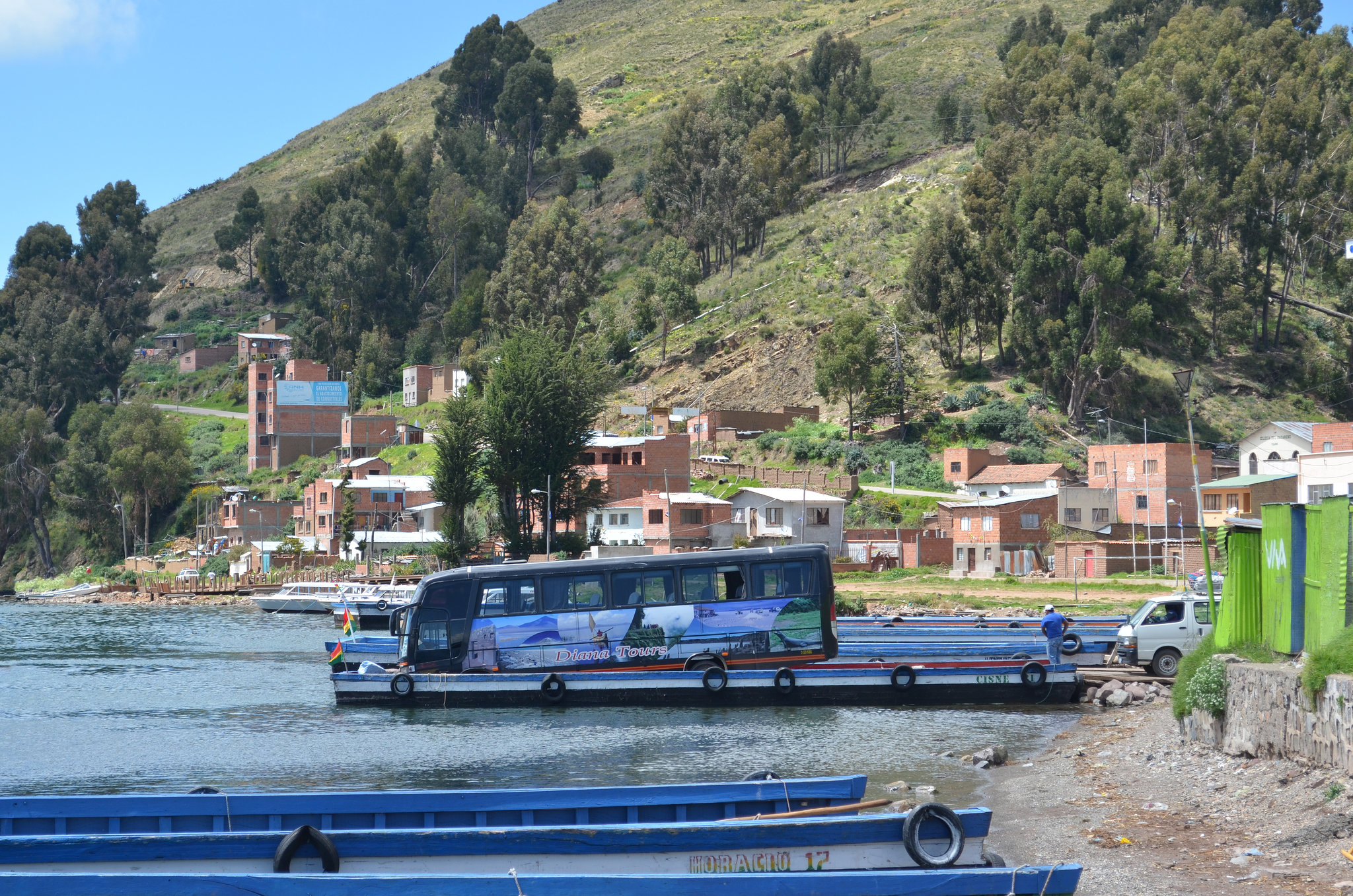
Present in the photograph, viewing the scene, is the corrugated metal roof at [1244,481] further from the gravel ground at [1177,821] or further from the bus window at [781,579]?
the gravel ground at [1177,821]

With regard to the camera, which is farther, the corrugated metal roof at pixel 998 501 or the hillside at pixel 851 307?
the hillside at pixel 851 307

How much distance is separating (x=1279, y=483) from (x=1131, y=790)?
6016 centimetres

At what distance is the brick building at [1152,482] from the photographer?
246ft

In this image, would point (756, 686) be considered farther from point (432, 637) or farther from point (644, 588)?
point (432, 637)

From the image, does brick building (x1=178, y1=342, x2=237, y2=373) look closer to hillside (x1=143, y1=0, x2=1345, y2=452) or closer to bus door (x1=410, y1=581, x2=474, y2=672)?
hillside (x1=143, y1=0, x2=1345, y2=452)

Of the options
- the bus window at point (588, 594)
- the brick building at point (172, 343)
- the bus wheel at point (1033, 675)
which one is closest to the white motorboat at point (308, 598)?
the bus window at point (588, 594)

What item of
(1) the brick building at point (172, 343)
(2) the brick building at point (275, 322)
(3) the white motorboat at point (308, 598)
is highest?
(2) the brick building at point (275, 322)

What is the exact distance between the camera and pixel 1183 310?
89.5 meters

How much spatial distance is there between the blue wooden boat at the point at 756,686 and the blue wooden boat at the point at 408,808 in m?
16.7

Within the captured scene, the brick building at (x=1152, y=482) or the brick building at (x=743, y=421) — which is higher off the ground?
the brick building at (x=743, y=421)

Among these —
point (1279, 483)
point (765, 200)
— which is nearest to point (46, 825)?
point (1279, 483)

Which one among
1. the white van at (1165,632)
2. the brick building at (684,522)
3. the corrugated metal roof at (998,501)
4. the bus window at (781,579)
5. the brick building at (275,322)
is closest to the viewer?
the white van at (1165,632)

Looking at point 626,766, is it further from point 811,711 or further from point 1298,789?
point 1298,789

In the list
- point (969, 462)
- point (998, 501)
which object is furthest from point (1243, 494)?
point (969, 462)
